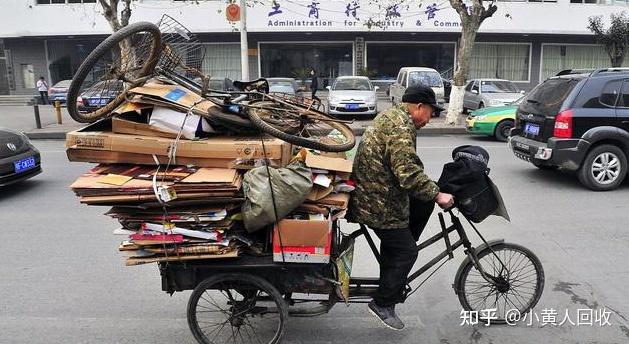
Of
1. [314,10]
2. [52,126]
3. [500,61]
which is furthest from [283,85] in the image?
[500,61]

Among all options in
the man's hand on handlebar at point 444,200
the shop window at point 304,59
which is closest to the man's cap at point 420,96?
the man's hand on handlebar at point 444,200

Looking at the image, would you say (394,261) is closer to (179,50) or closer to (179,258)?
(179,258)

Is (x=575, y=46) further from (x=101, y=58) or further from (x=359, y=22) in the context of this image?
(x=101, y=58)

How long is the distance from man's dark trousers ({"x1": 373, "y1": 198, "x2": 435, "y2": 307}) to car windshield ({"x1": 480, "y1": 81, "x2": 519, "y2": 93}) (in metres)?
15.7

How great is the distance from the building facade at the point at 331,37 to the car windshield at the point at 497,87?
7.05 metres

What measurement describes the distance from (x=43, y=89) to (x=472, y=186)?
27.0 metres

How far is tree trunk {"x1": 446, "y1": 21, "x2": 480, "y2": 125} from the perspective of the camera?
14627 millimetres

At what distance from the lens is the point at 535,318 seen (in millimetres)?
3807

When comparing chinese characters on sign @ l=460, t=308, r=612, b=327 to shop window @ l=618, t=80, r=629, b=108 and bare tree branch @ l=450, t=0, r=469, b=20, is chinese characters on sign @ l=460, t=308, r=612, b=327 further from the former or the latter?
bare tree branch @ l=450, t=0, r=469, b=20

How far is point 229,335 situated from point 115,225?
3.12m

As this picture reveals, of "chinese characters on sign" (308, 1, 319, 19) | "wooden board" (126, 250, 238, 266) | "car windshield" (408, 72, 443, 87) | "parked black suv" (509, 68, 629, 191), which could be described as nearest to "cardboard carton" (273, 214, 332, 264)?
"wooden board" (126, 250, 238, 266)

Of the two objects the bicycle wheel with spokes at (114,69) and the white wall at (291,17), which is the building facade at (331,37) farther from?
the bicycle wheel with spokes at (114,69)

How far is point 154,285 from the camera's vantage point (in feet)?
14.6

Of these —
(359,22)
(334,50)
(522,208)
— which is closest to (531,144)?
(522,208)
